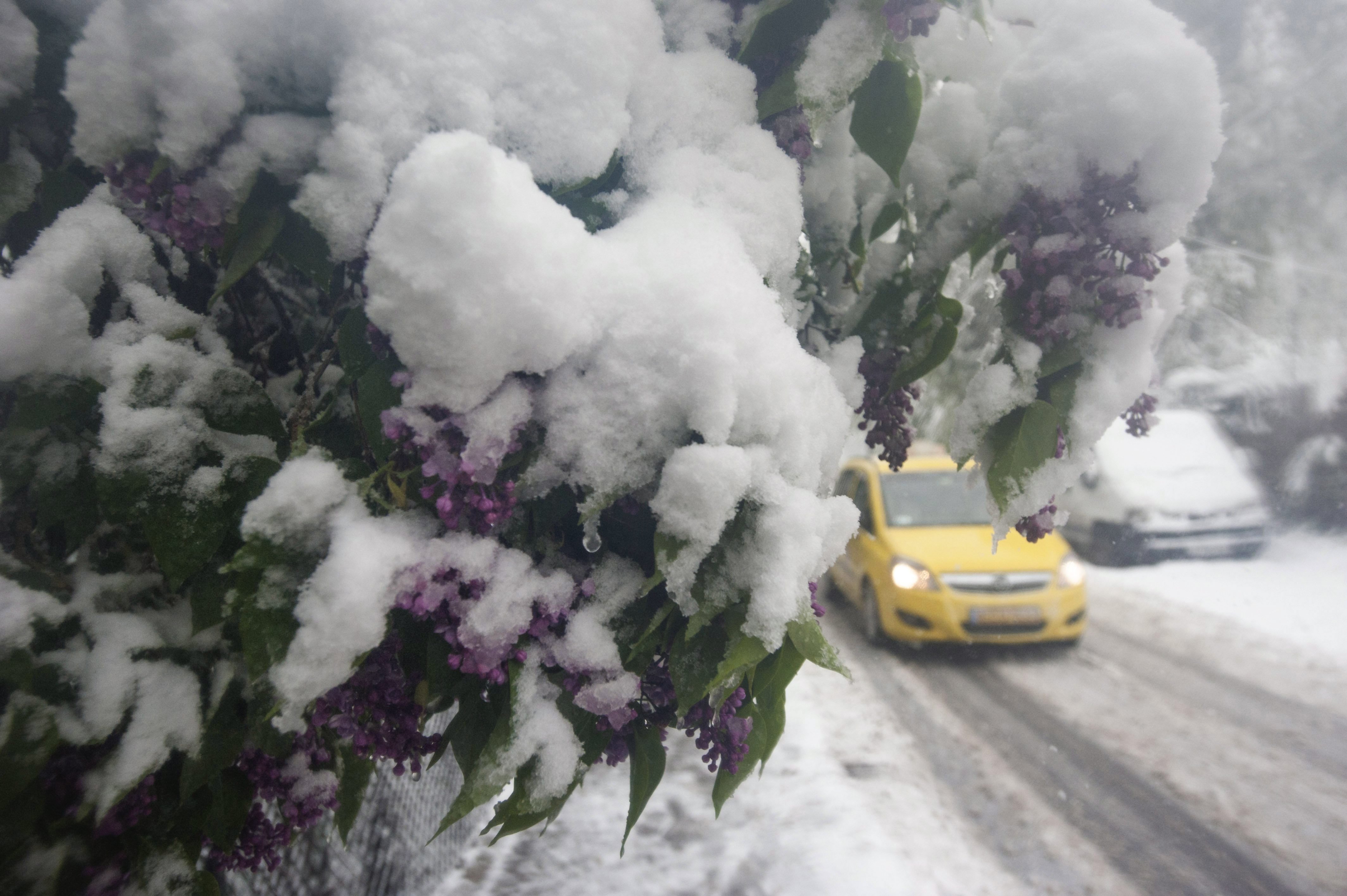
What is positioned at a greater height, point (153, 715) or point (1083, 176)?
point (1083, 176)

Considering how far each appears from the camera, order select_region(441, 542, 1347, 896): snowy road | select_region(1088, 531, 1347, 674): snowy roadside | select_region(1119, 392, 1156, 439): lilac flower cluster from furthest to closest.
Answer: select_region(1088, 531, 1347, 674): snowy roadside < select_region(441, 542, 1347, 896): snowy road < select_region(1119, 392, 1156, 439): lilac flower cluster

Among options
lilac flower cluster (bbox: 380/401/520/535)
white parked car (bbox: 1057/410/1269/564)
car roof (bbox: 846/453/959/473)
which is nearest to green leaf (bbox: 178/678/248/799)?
lilac flower cluster (bbox: 380/401/520/535)

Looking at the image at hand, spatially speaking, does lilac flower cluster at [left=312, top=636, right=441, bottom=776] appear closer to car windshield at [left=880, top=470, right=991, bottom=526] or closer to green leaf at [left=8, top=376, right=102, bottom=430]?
green leaf at [left=8, top=376, right=102, bottom=430]

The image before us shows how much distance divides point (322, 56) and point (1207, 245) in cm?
1595

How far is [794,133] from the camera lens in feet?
3.86

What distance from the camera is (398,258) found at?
0.78 meters

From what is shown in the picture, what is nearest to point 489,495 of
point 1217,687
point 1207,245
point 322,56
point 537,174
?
point 537,174

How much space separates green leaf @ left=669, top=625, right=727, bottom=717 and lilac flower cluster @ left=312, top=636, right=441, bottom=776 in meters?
0.38

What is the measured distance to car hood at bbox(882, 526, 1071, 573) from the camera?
18.1 ft

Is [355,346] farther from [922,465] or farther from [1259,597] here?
[1259,597]

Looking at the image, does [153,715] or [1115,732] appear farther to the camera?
[1115,732]

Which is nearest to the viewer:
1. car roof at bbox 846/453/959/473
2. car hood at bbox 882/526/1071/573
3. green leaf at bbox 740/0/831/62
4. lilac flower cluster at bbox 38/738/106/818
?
lilac flower cluster at bbox 38/738/106/818

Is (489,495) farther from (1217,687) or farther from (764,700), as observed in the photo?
(1217,687)

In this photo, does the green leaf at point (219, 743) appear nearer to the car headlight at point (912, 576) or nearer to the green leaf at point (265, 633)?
the green leaf at point (265, 633)
